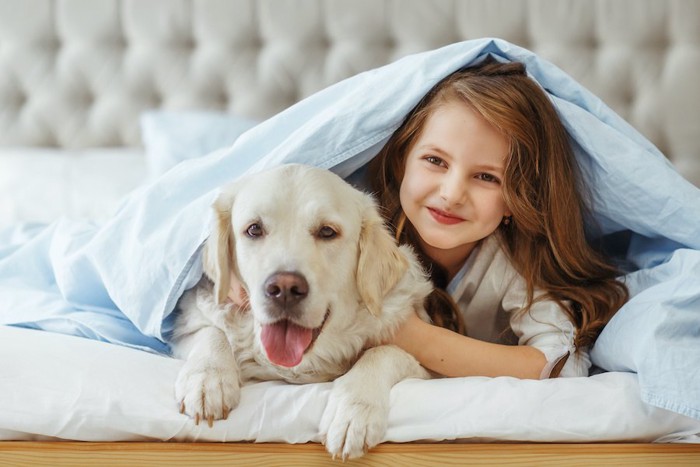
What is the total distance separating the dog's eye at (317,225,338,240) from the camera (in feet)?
5.30

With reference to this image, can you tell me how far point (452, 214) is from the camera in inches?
74.7

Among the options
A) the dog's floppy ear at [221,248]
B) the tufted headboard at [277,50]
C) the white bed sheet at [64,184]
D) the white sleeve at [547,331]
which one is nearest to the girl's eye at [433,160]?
the white sleeve at [547,331]

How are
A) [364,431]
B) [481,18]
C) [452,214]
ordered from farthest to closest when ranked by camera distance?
[481,18] → [452,214] → [364,431]

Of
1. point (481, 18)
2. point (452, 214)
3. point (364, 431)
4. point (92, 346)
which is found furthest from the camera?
point (481, 18)

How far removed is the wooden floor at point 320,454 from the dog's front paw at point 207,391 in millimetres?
68

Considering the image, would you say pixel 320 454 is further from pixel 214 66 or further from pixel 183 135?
pixel 214 66

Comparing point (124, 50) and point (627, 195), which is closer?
point (627, 195)

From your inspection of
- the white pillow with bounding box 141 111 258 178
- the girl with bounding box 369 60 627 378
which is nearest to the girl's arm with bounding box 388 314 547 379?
the girl with bounding box 369 60 627 378

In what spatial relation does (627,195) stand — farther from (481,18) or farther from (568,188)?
(481,18)

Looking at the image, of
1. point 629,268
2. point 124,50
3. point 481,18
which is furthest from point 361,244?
point 124,50

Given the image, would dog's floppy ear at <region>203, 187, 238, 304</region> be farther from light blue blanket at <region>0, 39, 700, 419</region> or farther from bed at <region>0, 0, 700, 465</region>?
bed at <region>0, 0, 700, 465</region>

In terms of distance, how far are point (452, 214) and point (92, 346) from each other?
0.90 meters

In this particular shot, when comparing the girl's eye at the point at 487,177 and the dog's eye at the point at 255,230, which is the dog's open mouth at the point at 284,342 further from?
the girl's eye at the point at 487,177

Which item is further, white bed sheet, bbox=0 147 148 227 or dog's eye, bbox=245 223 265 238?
white bed sheet, bbox=0 147 148 227
